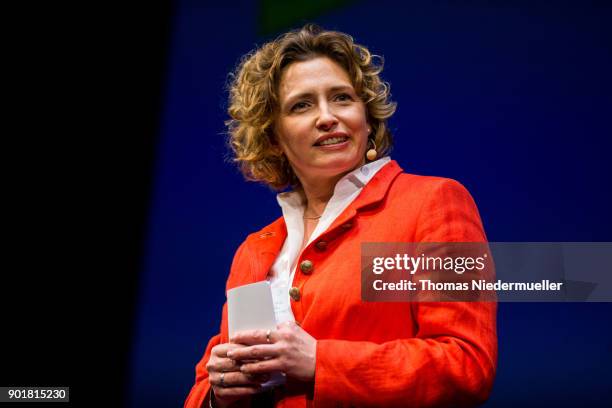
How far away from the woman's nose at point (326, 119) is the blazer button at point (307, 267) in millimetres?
319

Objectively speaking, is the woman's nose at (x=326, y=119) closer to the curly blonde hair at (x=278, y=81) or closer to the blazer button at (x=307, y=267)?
the curly blonde hair at (x=278, y=81)

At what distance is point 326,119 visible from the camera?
1.33m

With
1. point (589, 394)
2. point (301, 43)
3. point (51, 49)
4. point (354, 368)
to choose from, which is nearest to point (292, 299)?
point (354, 368)

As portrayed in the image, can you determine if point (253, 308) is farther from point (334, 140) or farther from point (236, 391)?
point (334, 140)

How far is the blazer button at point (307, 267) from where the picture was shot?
1.20m

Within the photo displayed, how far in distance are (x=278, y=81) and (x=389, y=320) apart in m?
0.63

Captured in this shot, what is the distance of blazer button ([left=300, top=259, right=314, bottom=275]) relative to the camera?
1197 millimetres

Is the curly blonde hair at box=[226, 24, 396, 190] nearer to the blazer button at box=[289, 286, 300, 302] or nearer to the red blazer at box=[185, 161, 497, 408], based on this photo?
the red blazer at box=[185, 161, 497, 408]

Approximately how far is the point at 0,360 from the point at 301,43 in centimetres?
161

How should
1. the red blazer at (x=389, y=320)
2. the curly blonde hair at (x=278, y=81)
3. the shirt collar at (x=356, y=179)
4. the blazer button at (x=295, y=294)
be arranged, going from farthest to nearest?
the curly blonde hair at (x=278, y=81), the shirt collar at (x=356, y=179), the blazer button at (x=295, y=294), the red blazer at (x=389, y=320)

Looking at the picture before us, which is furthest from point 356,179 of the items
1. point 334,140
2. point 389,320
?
point 389,320

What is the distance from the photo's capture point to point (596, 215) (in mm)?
1638

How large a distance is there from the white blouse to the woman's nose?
0.38ft

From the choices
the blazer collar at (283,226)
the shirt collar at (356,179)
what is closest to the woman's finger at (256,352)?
the blazer collar at (283,226)
